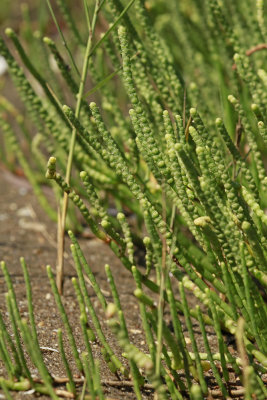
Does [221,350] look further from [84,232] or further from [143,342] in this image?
[84,232]

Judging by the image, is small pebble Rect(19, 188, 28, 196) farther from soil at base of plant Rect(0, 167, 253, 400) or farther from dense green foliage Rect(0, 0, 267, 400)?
dense green foliage Rect(0, 0, 267, 400)

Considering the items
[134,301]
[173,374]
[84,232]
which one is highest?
[84,232]

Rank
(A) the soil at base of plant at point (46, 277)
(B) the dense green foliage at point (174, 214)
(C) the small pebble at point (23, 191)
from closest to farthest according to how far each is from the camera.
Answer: (B) the dense green foliage at point (174, 214), (A) the soil at base of plant at point (46, 277), (C) the small pebble at point (23, 191)

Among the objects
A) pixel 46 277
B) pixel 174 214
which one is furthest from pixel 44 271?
pixel 174 214

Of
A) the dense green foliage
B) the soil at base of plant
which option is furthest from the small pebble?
the dense green foliage

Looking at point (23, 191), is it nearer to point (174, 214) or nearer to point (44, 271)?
point (44, 271)

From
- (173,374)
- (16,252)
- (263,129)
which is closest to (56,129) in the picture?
(16,252)

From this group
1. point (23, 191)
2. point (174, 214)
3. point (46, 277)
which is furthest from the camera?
point (23, 191)

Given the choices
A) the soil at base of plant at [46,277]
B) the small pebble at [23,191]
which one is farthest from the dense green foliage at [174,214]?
the small pebble at [23,191]

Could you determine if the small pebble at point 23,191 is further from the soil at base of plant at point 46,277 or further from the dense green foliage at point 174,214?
the dense green foliage at point 174,214

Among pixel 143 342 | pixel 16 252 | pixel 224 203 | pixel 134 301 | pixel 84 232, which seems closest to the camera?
pixel 224 203

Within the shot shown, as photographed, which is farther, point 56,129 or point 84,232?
point 84,232
